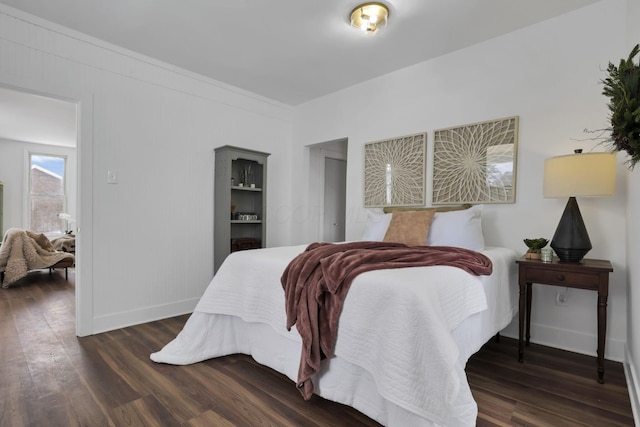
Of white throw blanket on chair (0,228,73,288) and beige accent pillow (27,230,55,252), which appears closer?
white throw blanket on chair (0,228,73,288)

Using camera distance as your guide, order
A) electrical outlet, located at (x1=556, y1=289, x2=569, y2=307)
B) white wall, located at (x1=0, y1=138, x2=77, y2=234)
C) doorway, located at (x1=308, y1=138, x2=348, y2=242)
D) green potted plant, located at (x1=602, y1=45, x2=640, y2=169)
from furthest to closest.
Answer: white wall, located at (x1=0, y1=138, x2=77, y2=234)
doorway, located at (x1=308, y1=138, x2=348, y2=242)
electrical outlet, located at (x1=556, y1=289, x2=569, y2=307)
green potted plant, located at (x1=602, y1=45, x2=640, y2=169)

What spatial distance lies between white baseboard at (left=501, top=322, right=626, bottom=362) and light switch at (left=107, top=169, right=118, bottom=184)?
3.66m

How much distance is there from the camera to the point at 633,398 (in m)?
1.69

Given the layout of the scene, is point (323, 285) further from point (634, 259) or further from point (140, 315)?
point (140, 315)

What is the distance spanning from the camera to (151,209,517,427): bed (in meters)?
1.30

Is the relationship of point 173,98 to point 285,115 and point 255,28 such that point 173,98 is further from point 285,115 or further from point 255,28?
point 285,115

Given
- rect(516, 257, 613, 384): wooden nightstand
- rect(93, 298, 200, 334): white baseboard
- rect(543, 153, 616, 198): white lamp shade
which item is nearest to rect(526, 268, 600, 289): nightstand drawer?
rect(516, 257, 613, 384): wooden nightstand

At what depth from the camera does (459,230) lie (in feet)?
→ 8.32

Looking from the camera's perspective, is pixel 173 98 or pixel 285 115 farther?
pixel 285 115

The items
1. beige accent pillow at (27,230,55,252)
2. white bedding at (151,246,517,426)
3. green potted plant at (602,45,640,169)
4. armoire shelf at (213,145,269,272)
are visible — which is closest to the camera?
green potted plant at (602,45,640,169)

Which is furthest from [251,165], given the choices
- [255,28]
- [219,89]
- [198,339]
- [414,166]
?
[198,339]

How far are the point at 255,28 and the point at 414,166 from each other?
6.34ft

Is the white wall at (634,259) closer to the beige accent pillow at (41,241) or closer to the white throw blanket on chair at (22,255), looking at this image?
the white throw blanket on chair at (22,255)

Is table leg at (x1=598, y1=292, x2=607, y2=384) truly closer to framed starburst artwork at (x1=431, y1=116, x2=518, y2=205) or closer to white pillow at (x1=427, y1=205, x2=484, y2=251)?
white pillow at (x1=427, y1=205, x2=484, y2=251)
